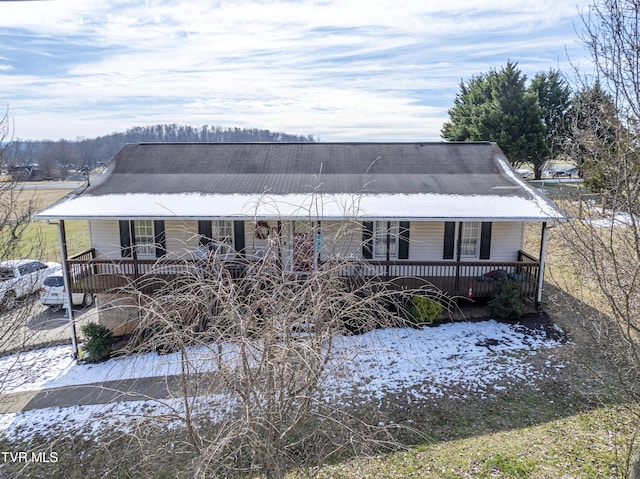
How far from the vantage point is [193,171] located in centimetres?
1623

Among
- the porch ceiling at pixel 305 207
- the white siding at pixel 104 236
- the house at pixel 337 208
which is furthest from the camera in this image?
the white siding at pixel 104 236

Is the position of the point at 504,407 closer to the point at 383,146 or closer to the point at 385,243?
the point at 385,243

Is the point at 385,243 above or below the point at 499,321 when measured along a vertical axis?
above

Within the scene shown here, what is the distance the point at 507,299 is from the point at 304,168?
8.27 m

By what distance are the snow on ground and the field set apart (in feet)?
1.31

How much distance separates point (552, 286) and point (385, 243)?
20.9ft

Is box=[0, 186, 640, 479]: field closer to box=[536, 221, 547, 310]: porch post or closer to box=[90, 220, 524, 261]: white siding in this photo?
box=[536, 221, 547, 310]: porch post

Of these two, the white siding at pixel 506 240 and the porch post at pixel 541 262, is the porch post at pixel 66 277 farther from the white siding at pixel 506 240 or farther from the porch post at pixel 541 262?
the porch post at pixel 541 262

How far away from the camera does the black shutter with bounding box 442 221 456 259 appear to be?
13.7 meters

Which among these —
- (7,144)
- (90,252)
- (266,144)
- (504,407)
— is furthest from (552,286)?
(7,144)

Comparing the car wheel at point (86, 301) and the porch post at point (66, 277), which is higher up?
the porch post at point (66, 277)

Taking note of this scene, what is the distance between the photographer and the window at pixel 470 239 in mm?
13961

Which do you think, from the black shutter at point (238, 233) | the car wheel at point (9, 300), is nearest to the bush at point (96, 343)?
the car wheel at point (9, 300)

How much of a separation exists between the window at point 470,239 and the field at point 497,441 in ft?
16.2
